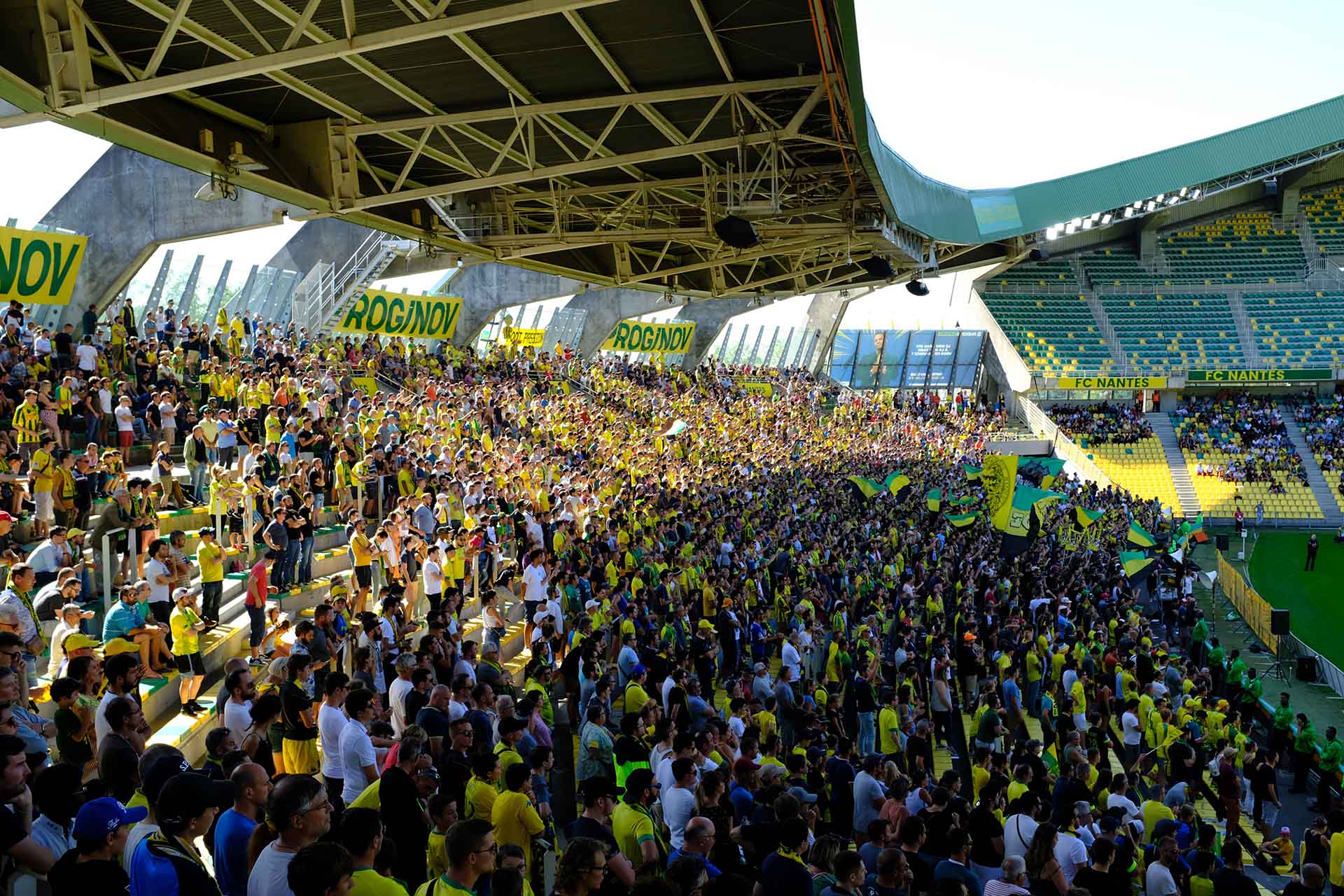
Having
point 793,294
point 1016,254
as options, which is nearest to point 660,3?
point 793,294

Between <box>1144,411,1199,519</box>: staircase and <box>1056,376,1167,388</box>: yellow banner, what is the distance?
1.28 m

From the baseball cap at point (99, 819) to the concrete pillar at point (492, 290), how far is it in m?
29.5

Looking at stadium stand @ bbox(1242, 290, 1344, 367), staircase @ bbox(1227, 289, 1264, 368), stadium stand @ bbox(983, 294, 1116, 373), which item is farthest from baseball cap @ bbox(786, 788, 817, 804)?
stadium stand @ bbox(1242, 290, 1344, 367)

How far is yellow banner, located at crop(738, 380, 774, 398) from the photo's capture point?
44.6m

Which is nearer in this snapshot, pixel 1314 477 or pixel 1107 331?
pixel 1314 477

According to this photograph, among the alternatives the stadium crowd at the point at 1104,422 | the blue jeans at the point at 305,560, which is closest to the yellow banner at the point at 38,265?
the blue jeans at the point at 305,560

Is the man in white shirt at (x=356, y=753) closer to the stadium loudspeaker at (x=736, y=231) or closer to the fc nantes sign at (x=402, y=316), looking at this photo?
the stadium loudspeaker at (x=736, y=231)

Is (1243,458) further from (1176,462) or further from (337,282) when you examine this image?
(337,282)

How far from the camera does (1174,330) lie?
49.3 metres

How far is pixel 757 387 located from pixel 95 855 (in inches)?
1650

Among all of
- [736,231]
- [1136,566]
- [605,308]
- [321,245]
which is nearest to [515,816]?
[736,231]

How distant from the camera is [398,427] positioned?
17.6m

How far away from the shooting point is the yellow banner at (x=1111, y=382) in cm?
4700

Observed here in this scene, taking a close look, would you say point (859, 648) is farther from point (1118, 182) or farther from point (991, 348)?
point (991, 348)
